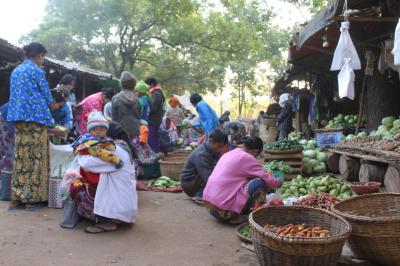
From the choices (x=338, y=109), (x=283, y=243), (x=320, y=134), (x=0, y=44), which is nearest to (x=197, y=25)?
(x=338, y=109)

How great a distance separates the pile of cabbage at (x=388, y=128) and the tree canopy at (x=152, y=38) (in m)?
10.5

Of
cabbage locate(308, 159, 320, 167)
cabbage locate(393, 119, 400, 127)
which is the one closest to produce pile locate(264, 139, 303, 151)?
cabbage locate(308, 159, 320, 167)

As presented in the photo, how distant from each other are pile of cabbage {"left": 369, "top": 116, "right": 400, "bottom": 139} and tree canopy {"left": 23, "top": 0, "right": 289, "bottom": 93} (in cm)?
1053

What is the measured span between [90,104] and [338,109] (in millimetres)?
8271

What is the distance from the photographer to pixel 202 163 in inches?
207

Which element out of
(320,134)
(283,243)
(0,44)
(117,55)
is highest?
(117,55)

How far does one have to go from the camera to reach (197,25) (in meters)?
19.1

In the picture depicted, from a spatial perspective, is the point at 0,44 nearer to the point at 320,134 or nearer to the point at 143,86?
the point at 143,86

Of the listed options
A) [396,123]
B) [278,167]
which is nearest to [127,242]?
[278,167]

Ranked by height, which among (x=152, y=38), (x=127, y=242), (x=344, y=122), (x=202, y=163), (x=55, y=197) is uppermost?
(x=152, y=38)

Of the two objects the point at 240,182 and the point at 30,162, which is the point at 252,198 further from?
the point at 30,162

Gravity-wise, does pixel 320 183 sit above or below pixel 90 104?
below

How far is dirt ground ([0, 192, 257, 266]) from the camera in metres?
3.58

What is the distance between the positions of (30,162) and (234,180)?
249 centimetres
